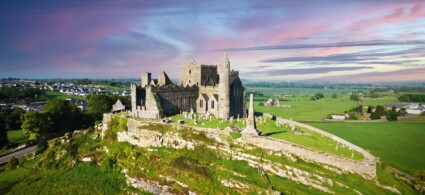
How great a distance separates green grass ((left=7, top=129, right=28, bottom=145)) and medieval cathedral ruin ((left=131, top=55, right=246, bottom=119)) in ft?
85.1

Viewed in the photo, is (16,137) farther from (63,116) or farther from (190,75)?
(190,75)

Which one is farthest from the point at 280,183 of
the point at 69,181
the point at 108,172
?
the point at 69,181

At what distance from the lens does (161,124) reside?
4209cm

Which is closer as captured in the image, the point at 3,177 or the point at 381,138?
the point at 3,177

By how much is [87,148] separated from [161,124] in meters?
13.2

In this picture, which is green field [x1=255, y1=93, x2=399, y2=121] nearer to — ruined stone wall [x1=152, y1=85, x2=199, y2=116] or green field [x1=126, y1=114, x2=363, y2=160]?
ruined stone wall [x1=152, y1=85, x2=199, y2=116]

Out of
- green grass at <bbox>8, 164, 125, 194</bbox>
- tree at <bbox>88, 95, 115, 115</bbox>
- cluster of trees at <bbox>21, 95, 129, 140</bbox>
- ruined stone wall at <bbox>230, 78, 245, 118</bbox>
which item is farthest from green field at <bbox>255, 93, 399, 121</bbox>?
green grass at <bbox>8, 164, 125, 194</bbox>

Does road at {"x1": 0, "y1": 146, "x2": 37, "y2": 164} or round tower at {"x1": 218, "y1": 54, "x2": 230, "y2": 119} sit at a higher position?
round tower at {"x1": 218, "y1": 54, "x2": 230, "y2": 119}

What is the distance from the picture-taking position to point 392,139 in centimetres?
5950

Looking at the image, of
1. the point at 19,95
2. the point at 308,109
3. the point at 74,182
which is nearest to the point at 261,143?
the point at 74,182

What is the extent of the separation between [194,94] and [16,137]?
126ft

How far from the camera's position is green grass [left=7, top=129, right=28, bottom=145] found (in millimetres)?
59094

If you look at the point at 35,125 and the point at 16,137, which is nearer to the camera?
the point at 35,125

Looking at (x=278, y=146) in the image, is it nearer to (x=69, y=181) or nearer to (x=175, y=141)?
(x=175, y=141)
